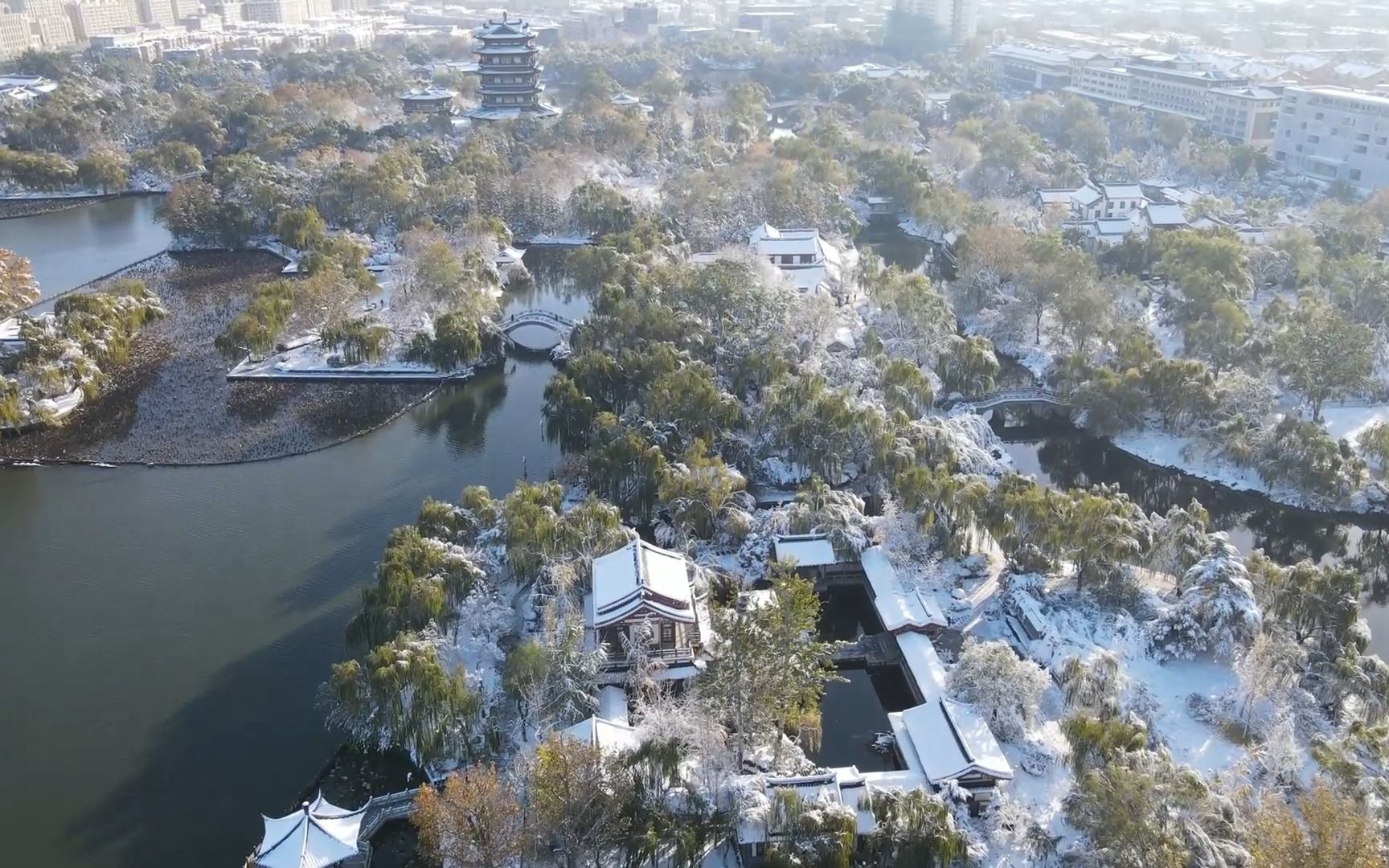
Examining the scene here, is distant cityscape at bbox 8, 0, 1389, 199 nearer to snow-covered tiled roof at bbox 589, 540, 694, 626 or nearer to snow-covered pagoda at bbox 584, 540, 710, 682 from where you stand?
snow-covered tiled roof at bbox 589, 540, 694, 626

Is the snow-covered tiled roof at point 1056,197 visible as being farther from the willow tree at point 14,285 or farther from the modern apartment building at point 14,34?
the modern apartment building at point 14,34

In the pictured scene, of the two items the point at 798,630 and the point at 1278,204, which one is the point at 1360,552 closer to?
the point at 798,630

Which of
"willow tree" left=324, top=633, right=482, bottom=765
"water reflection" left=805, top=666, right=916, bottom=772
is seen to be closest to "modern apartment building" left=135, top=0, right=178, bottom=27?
"willow tree" left=324, top=633, right=482, bottom=765

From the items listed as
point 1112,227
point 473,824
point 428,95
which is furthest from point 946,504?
point 428,95

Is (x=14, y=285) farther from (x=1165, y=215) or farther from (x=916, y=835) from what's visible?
(x=1165, y=215)

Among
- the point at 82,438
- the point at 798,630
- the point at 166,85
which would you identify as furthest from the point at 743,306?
the point at 166,85

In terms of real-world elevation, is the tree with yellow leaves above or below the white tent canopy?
above
